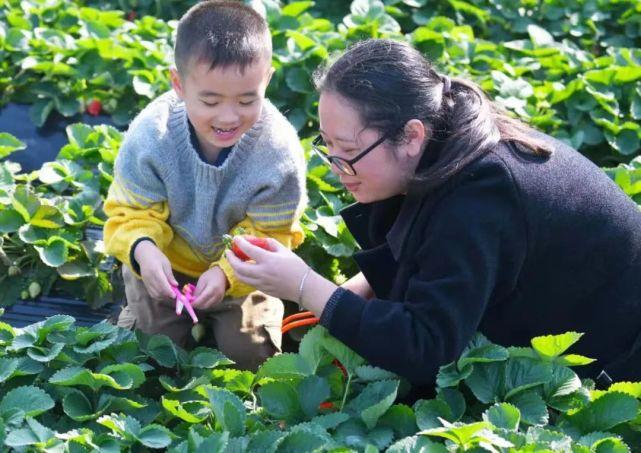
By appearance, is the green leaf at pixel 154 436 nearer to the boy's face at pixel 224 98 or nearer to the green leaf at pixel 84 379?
the green leaf at pixel 84 379

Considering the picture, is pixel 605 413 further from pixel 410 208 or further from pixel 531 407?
pixel 410 208

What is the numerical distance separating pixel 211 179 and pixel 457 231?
0.81 m

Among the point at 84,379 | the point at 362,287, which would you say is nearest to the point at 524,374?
the point at 362,287

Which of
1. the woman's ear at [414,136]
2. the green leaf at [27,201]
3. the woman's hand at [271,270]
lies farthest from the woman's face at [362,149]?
the green leaf at [27,201]

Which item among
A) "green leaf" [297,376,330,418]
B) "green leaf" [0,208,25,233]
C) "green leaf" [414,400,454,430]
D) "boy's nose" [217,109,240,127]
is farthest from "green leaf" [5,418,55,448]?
"green leaf" [0,208,25,233]

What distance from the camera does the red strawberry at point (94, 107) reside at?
4547 millimetres

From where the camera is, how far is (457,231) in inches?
97.7

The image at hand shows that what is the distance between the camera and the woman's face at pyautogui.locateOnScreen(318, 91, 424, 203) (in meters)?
2.57

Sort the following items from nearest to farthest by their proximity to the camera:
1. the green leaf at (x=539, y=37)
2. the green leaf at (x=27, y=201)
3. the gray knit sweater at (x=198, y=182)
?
the gray knit sweater at (x=198, y=182) → the green leaf at (x=27, y=201) → the green leaf at (x=539, y=37)

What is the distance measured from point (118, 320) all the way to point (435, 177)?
133cm

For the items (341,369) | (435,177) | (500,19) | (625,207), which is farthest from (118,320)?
(500,19)

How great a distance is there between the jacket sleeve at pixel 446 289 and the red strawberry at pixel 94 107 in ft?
7.37

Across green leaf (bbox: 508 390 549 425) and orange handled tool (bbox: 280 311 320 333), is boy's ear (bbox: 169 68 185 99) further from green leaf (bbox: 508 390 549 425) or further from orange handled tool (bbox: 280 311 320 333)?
green leaf (bbox: 508 390 549 425)

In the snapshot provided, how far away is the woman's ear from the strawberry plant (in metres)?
0.47
